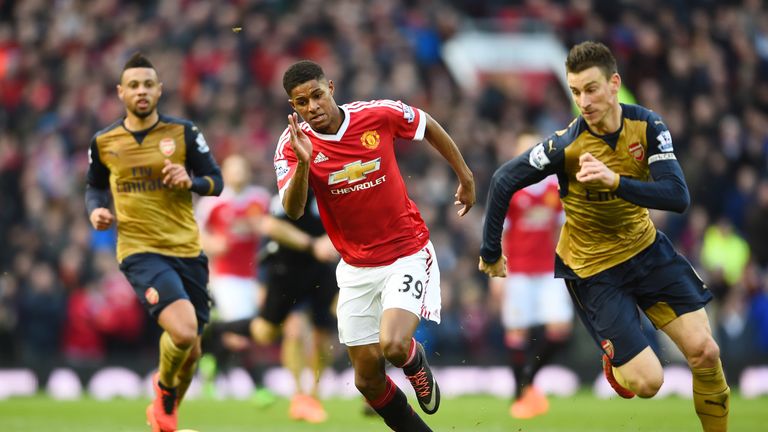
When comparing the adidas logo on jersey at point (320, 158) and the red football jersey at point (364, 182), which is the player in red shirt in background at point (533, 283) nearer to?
the red football jersey at point (364, 182)

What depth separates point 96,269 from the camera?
17.2 meters

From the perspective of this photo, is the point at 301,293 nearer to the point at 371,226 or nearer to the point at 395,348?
the point at 371,226

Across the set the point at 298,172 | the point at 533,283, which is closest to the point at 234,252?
the point at 533,283

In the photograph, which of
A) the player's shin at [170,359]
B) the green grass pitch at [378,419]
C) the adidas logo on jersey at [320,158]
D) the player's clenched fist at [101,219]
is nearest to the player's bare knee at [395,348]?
the adidas logo on jersey at [320,158]

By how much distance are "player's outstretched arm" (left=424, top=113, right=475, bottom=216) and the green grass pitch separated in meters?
2.67

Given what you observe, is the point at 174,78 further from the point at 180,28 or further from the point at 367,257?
the point at 367,257

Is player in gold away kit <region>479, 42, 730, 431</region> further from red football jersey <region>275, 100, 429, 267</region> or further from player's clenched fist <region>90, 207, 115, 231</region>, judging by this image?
player's clenched fist <region>90, 207, 115, 231</region>

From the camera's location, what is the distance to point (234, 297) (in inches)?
545

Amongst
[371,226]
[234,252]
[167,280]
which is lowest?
[234,252]

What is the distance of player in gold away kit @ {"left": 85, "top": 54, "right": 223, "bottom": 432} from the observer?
29.0ft

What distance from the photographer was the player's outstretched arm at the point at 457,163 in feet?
25.9

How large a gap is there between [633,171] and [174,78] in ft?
44.6

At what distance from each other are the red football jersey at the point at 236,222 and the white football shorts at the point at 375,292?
5.96 metres

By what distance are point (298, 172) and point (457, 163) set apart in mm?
1296
